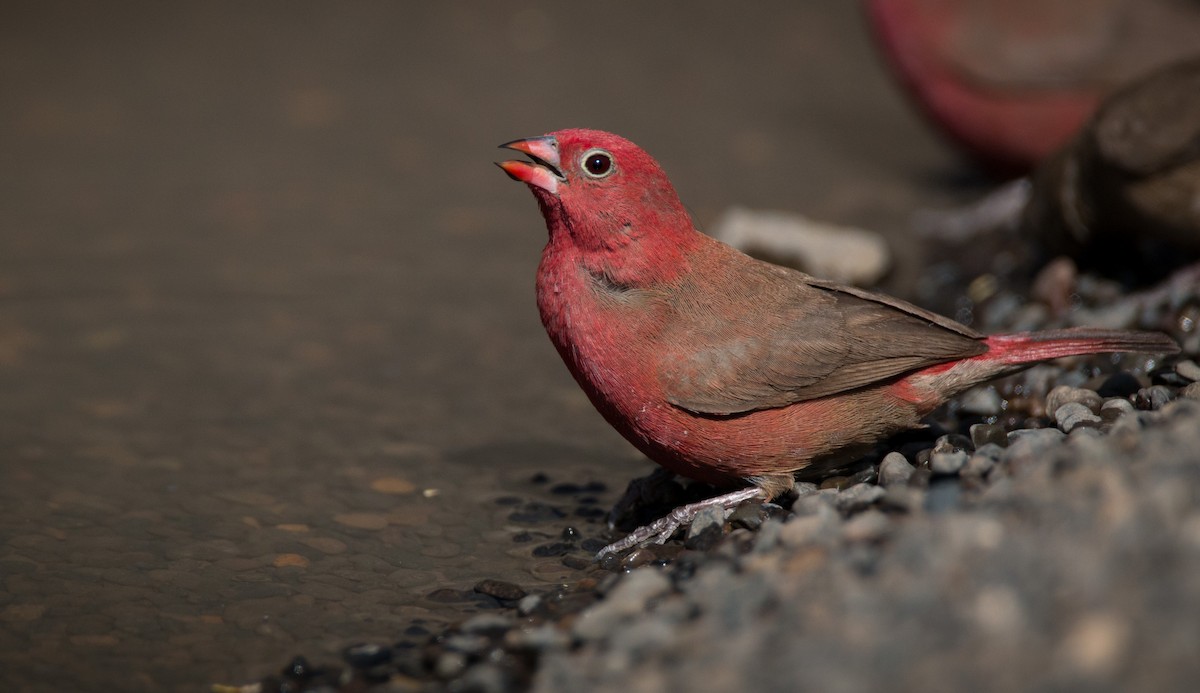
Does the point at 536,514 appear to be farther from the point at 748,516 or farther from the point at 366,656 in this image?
the point at 366,656

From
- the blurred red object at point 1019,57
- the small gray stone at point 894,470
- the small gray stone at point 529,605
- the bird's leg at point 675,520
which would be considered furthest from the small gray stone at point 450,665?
the blurred red object at point 1019,57

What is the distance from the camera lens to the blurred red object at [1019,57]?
6312 millimetres

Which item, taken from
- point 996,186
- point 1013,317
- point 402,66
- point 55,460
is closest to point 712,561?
point 55,460

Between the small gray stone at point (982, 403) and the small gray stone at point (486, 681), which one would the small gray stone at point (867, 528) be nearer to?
the small gray stone at point (486, 681)

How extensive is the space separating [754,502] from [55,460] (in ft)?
8.33

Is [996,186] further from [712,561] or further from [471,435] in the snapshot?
[712,561]

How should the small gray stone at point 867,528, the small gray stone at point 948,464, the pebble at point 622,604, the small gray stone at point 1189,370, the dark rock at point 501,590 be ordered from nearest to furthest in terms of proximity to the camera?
the small gray stone at point 867,528 < the pebble at point 622,604 < the small gray stone at point 948,464 < the dark rock at point 501,590 < the small gray stone at point 1189,370

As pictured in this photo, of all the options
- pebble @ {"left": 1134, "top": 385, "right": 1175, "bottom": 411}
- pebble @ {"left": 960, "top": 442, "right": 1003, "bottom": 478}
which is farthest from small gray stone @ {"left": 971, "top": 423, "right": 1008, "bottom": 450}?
pebble @ {"left": 960, "top": 442, "right": 1003, "bottom": 478}

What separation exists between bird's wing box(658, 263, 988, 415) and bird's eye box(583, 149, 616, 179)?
45 centimetres

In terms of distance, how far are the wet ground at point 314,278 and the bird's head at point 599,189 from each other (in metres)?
1.00

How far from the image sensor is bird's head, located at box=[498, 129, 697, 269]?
3635 millimetres

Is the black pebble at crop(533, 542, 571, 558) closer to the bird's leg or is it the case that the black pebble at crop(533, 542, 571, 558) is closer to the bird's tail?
the bird's leg

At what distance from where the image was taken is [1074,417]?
12.1 feet

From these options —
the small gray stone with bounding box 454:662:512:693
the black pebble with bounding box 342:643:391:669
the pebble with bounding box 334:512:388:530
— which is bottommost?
the small gray stone with bounding box 454:662:512:693
